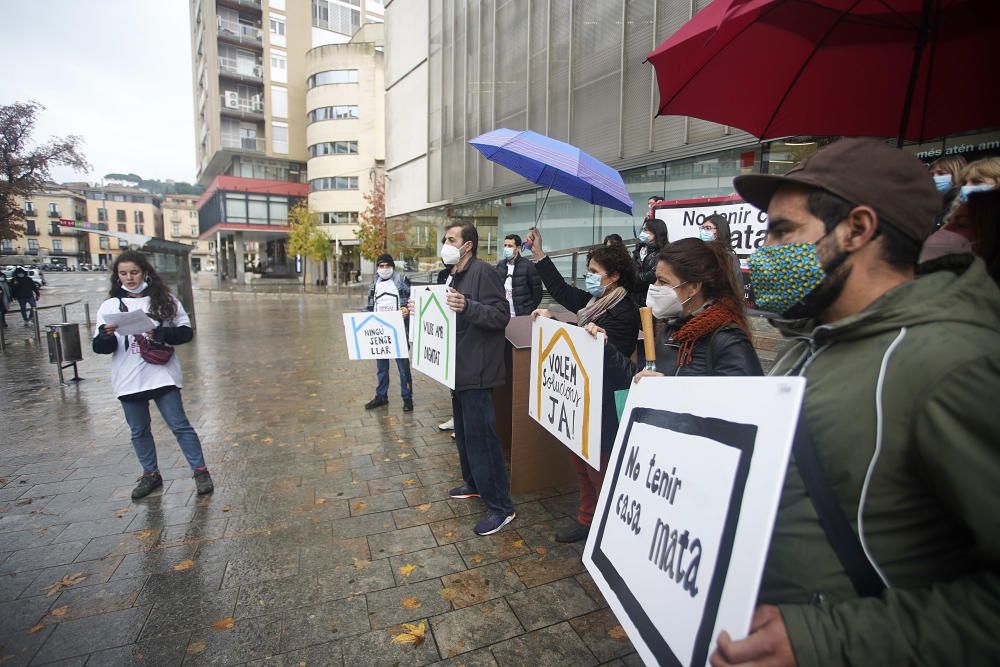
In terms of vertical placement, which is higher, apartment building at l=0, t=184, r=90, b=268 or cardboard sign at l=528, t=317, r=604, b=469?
apartment building at l=0, t=184, r=90, b=268

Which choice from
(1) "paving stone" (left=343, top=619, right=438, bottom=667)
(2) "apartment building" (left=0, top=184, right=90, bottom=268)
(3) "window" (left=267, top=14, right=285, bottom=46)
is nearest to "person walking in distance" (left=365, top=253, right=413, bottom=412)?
(1) "paving stone" (left=343, top=619, right=438, bottom=667)

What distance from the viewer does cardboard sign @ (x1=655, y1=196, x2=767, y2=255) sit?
579 centimetres

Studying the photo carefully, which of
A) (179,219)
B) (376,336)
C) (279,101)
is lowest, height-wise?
(376,336)

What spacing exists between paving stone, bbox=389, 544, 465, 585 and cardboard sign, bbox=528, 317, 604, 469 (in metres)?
1.07

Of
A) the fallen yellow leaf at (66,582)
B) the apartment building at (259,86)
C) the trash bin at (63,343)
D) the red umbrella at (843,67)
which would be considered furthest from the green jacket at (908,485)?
the apartment building at (259,86)

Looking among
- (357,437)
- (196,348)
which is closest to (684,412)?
(357,437)

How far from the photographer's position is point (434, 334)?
174 inches

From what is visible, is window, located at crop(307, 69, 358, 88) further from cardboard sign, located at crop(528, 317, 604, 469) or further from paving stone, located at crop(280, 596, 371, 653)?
paving stone, located at crop(280, 596, 371, 653)

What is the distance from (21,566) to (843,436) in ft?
15.4

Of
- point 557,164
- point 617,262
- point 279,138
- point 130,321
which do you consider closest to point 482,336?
point 617,262

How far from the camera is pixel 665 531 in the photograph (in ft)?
4.42

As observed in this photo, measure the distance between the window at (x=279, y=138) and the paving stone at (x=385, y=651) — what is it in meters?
58.7

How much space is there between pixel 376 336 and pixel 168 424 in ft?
8.74

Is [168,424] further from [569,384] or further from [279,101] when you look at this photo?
[279,101]
